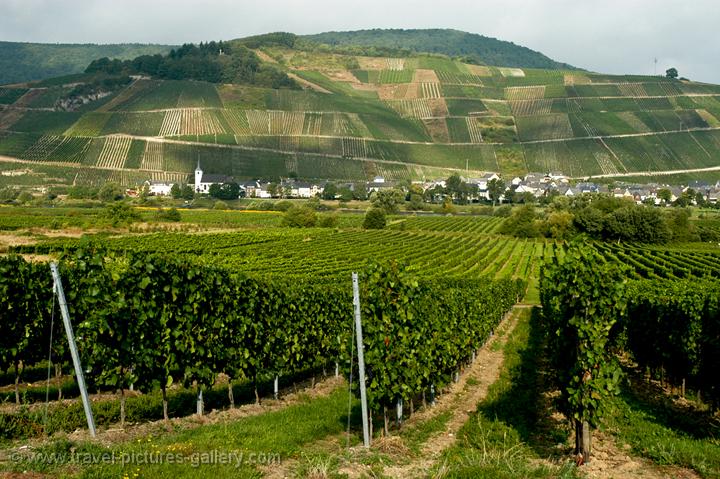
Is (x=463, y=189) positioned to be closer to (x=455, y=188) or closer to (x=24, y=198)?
(x=455, y=188)

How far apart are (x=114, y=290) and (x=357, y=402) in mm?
7044

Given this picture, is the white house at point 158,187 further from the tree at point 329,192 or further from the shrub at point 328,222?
the shrub at point 328,222

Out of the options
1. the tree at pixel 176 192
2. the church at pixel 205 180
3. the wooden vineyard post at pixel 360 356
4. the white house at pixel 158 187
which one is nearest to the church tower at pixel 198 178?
the church at pixel 205 180

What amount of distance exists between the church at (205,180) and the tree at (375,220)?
60.6m

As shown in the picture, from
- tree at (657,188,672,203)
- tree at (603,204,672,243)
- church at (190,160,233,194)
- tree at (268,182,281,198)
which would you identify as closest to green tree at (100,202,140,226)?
tree at (268,182,281,198)

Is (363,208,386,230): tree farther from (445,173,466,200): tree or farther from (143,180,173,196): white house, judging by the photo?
(445,173,466,200): tree

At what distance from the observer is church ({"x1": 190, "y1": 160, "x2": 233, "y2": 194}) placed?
16400cm

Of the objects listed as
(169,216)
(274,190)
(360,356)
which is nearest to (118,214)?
(169,216)

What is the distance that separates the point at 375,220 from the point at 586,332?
98234mm

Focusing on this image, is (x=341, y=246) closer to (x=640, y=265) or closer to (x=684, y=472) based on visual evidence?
(x=640, y=265)

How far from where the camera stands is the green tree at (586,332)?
12781 millimetres

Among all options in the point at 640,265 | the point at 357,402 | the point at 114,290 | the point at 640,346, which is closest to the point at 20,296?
the point at 114,290

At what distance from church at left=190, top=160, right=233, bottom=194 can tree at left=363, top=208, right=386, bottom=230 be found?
60.6 metres

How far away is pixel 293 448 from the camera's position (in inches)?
495
